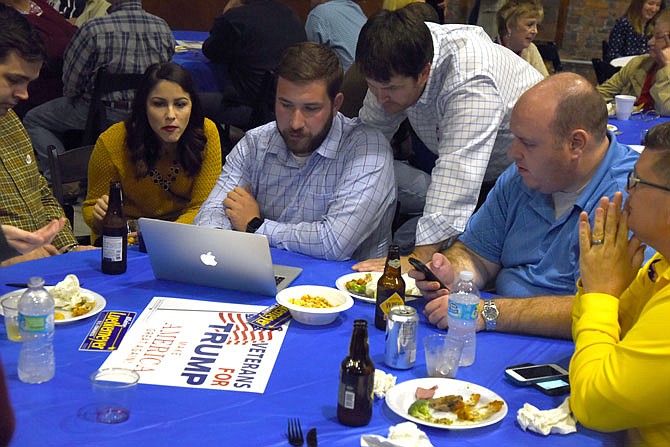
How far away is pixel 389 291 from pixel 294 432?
2.03 feet

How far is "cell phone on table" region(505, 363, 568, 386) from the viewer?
1.82 metres

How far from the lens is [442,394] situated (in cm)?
176

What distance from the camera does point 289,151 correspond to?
9.57ft

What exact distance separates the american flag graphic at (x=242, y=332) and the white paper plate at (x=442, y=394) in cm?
41

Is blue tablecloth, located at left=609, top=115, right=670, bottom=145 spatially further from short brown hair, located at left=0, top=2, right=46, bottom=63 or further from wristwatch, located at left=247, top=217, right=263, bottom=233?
short brown hair, located at left=0, top=2, right=46, bottom=63

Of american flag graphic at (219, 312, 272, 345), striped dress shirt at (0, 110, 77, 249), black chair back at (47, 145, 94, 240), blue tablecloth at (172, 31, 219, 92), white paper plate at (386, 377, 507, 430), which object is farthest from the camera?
blue tablecloth at (172, 31, 219, 92)

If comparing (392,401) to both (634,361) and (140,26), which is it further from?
(140,26)

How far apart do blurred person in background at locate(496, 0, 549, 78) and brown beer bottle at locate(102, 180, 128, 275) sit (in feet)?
13.7

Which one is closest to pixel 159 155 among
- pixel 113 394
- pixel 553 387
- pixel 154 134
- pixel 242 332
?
pixel 154 134

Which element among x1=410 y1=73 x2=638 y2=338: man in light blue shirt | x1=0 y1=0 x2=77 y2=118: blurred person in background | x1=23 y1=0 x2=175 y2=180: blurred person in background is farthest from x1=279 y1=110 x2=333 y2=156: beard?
x1=0 y1=0 x2=77 y2=118: blurred person in background

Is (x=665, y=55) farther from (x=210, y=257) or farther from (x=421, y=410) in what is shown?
(x=421, y=410)

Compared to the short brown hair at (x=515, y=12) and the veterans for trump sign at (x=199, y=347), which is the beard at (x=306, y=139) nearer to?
the veterans for trump sign at (x=199, y=347)

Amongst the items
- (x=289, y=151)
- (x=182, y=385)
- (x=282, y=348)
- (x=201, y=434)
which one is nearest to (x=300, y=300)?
(x=282, y=348)

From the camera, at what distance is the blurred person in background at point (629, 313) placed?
1555 mm
